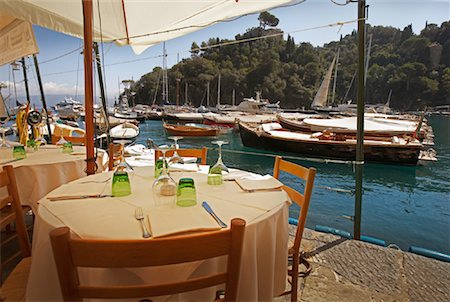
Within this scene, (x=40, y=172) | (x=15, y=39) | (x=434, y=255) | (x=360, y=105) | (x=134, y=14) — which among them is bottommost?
(x=434, y=255)

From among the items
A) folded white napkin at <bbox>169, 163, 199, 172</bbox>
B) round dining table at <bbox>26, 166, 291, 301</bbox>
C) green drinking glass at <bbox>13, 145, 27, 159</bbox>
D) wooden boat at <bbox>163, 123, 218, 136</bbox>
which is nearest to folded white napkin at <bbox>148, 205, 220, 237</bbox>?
round dining table at <bbox>26, 166, 291, 301</bbox>

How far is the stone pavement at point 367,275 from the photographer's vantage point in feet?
5.14

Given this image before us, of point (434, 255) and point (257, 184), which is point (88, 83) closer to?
point (257, 184)

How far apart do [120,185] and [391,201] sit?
268 inches

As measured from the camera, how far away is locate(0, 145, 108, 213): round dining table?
5.92 ft

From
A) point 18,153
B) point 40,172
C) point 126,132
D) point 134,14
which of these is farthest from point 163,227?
point 126,132

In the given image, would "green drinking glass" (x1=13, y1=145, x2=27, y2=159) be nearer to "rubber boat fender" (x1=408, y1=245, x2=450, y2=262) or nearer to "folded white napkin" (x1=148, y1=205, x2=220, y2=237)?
"folded white napkin" (x1=148, y1=205, x2=220, y2=237)

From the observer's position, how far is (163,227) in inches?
33.5

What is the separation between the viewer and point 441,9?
105 inches

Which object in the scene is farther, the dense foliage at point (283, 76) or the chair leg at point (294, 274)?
the dense foliage at point (283, 76)

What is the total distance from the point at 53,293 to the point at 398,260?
2.09 meters

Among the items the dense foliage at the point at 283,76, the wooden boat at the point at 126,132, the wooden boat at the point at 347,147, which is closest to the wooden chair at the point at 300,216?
the wooden boat at the point at 347,147

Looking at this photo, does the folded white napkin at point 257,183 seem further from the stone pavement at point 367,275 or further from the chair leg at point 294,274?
the stone pavement at point 367,275

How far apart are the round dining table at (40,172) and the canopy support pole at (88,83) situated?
0.90ft
